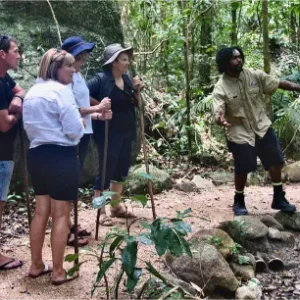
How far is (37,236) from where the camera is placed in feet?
12.9

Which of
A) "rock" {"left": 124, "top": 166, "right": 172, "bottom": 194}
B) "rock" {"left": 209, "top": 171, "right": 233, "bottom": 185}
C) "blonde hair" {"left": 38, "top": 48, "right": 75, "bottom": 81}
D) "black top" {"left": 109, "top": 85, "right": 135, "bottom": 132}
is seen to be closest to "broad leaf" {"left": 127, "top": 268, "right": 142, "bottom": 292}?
"blonde hair" {"left": 38, "top": 48, "right": 75, "bottom": 81}

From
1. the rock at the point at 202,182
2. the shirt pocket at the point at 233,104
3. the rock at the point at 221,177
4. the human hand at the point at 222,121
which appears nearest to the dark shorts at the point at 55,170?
the human hand at the point at 222,121

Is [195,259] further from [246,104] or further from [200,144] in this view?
[200,144]

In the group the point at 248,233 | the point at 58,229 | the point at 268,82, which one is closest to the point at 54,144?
the point at 58,229

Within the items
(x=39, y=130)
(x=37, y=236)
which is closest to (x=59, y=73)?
(x=39, y=130)

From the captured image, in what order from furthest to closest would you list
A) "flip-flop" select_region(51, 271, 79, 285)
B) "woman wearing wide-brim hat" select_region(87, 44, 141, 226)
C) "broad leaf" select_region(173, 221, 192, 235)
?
"woman wearing wide-brim hat" select_region(87, 44, 141, 226)
"flip-flop" select_region(51, 271, 79, 285)
"broad leaf" select_region(173, 221, 192, 235)

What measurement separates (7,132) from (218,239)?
2.25 meters

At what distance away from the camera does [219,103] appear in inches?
223

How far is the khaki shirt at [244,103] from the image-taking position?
5.71 metres

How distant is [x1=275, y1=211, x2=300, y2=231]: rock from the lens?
5.95 metres

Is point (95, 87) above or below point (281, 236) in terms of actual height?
above

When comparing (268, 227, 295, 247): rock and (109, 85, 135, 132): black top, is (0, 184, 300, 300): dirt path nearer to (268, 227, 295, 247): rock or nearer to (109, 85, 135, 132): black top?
(268, 227, 295, 247): rock

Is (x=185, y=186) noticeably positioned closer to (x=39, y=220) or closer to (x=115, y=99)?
(x=115, y=99)

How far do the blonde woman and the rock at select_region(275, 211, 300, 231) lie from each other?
3.09m
